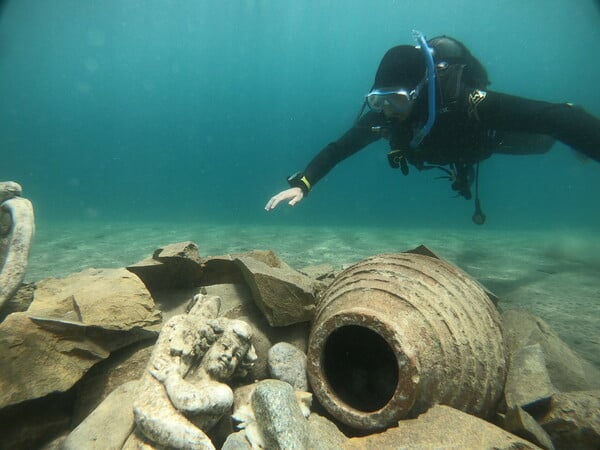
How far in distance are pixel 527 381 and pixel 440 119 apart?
411cm

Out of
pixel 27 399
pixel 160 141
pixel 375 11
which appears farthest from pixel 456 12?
pixel 160 141

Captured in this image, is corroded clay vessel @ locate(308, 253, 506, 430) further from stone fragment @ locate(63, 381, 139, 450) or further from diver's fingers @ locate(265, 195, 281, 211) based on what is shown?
diver's fingers @ locate(265, 195, 281, 211)

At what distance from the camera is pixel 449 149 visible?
17.8 feet

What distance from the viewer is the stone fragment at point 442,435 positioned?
1558 mm

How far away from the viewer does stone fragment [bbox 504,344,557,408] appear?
6.63 ft

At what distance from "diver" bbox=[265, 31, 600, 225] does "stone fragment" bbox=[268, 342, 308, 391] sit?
2338mm

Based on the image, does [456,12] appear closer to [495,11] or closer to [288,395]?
[495,11]

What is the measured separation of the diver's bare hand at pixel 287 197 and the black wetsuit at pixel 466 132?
249mm

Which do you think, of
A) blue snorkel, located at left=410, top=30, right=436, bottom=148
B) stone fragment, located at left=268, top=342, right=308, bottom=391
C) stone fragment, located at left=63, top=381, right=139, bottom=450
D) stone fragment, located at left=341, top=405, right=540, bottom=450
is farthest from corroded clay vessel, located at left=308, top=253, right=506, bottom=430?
blue snorkel, located at left=410, top=30, right=436, bottom=148

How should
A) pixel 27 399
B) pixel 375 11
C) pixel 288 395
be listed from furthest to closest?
pixel 375 11 < pixel 27 399 < pixel 288 395

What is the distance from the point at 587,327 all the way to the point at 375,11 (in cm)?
7286

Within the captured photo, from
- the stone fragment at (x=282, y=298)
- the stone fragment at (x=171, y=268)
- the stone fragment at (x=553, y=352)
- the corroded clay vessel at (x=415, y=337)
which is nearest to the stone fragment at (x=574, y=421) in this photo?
the corroded clay vessel at (x=415, y=337)

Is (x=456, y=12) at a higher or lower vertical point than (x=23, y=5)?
higher

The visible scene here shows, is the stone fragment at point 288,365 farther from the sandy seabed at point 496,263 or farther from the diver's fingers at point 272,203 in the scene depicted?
the sandy seabed at point 496,263
